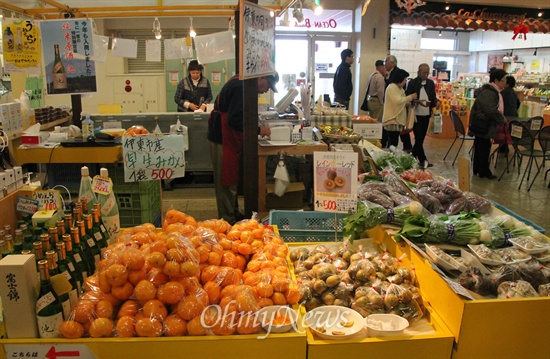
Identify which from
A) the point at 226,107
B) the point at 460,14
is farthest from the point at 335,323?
the point at 460,14

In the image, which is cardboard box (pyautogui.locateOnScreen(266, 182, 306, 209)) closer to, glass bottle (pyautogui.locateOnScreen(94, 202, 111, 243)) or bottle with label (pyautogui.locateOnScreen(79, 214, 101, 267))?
glass bottle (pyautogui.locateOnScreen(94, 202, 111, 243))

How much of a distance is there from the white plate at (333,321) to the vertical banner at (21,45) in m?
4.63

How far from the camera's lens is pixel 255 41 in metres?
3.10

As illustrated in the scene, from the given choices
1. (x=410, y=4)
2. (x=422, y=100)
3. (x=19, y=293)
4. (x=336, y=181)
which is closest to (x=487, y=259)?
(x=336, y=181)

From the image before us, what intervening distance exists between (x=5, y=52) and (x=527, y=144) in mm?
7255

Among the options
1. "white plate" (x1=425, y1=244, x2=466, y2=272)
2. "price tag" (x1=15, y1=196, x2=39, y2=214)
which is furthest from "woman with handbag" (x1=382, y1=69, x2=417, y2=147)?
"price tag" (x1=15, y1=196, x2=39, y2=214)

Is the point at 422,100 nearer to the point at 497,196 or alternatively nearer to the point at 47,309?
the point at 497,196

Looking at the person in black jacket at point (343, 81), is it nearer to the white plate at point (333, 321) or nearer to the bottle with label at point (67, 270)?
the white plate at point (333, 321)

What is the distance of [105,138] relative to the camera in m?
4.50

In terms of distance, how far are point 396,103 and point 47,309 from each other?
7.00 meters

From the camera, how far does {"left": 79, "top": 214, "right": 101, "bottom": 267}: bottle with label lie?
6.95 feet

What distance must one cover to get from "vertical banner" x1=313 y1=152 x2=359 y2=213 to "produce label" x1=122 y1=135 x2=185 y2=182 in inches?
39.2

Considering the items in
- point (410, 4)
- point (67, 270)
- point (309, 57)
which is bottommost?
point (67, 270)

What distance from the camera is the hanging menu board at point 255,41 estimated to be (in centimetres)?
284
